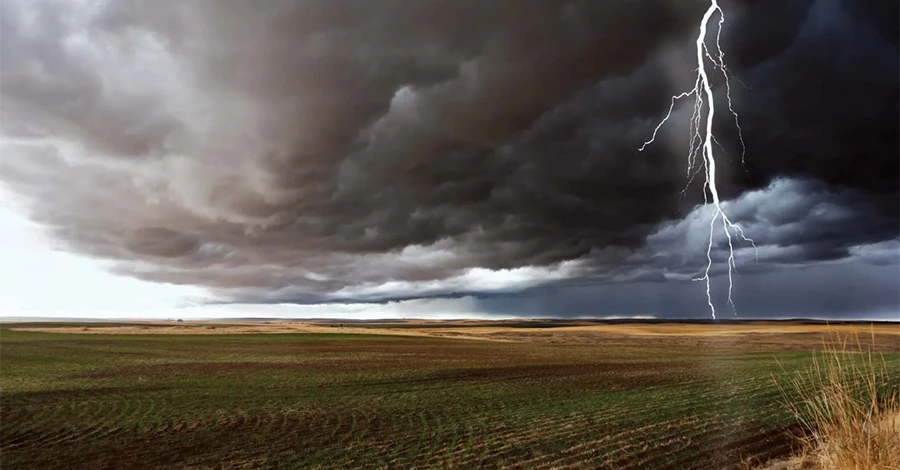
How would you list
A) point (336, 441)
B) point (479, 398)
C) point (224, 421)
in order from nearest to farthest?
point (336, 441), point (224, 421), point (479, 398)

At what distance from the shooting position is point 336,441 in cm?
1855

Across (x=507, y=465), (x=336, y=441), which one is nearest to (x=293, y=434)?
(x=336, y=441)

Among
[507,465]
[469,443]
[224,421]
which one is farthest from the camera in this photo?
[224,421]

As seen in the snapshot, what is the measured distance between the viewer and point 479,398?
2912 cm

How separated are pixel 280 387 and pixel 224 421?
12596mm

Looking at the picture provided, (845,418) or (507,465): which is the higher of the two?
(845,418)

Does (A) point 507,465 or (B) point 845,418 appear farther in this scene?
(A) point 507,465

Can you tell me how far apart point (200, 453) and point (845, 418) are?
18.3 meters

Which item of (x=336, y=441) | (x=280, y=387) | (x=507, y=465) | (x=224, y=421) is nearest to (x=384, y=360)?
(x=280, y=387)

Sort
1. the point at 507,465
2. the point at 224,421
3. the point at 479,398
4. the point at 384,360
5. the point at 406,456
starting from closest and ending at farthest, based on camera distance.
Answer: the point at 507,465
the point at 406,456
the point at 224,421
the point at 479,398
the point at 384,360

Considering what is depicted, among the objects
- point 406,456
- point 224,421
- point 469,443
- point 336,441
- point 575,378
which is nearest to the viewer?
point 406,456

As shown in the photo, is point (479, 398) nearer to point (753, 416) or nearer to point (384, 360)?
point (753, 416)

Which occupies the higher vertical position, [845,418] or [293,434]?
[845,418]

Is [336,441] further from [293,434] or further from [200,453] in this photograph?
[200,453]
